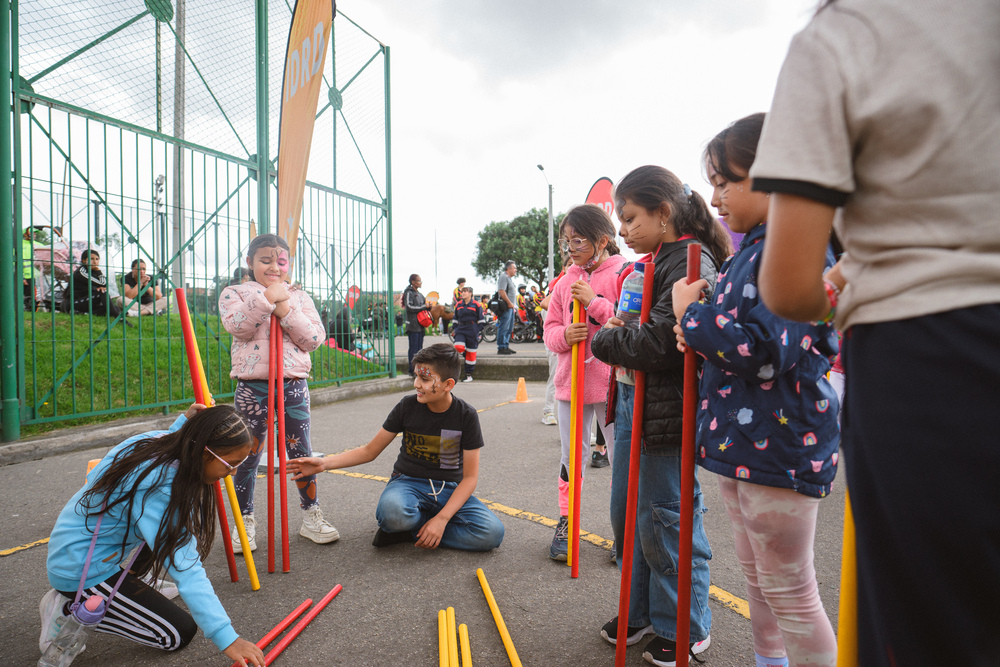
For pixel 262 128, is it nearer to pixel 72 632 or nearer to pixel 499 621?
pixel 72 632

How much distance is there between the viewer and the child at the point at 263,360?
3160 millimetres

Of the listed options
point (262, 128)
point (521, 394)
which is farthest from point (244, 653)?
point (262, 128)

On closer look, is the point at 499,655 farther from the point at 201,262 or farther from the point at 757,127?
the point at 201,262

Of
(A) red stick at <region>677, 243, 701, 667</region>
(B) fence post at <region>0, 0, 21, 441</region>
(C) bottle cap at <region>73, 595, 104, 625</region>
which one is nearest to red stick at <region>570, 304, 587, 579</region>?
(A) red stick at <region>677, 243, 701, 667</region>

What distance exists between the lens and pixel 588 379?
322cm

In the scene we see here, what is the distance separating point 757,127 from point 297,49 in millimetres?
4827

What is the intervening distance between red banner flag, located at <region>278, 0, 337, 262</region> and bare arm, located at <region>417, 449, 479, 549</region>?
2727 mm

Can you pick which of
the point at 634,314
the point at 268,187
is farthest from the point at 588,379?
the point at 268,187

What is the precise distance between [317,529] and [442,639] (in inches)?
52.2

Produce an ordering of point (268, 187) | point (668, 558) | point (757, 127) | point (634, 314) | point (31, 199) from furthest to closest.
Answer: point (268, 187) < point (31, 199) < point (634, 314) < point (668, 558) < point (757, 127)

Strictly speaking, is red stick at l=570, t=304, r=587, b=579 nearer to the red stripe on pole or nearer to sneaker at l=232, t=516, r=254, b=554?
the red stripe on pole

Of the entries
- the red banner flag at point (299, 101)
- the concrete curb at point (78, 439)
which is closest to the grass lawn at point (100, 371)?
the concrete curb at point (78, 439)

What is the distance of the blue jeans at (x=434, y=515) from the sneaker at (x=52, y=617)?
1378 mm

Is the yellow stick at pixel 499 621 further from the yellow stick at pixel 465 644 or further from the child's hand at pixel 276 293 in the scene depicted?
the child's hand at pixel 276 293
